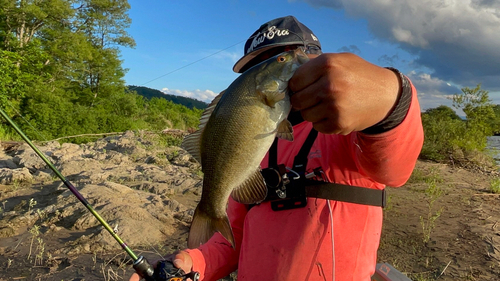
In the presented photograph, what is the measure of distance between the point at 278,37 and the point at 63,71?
96.0 ft

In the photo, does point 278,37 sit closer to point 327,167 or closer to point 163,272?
point 327,167

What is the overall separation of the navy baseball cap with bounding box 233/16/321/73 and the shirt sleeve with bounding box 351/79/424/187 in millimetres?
909

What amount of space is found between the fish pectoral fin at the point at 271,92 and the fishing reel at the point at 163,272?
1330mm

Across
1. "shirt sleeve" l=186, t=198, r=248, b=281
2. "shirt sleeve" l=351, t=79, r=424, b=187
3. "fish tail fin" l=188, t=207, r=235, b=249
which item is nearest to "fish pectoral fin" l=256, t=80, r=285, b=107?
"shirt sleeve" l=351, t=79, r=424, b=187

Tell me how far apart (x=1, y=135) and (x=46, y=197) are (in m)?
11.9

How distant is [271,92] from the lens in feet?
4.80

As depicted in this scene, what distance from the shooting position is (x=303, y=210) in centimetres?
186

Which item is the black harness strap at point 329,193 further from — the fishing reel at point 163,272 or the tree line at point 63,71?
the tree line at point 63,71

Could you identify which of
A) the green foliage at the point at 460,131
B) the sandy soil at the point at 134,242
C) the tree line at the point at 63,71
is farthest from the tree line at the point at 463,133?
the tree line at the point at 63,71

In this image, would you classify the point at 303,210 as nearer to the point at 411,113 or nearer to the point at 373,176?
the point at 373,176

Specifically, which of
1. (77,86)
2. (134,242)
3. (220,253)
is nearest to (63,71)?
(77,86)

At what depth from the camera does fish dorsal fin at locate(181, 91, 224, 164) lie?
1694mm

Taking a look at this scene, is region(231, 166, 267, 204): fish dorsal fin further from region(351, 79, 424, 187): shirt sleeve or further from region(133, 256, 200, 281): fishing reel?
region(133, 256, 200, 281): fishing reel

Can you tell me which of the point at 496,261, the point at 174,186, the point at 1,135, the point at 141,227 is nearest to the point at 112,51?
the point at 1,135
